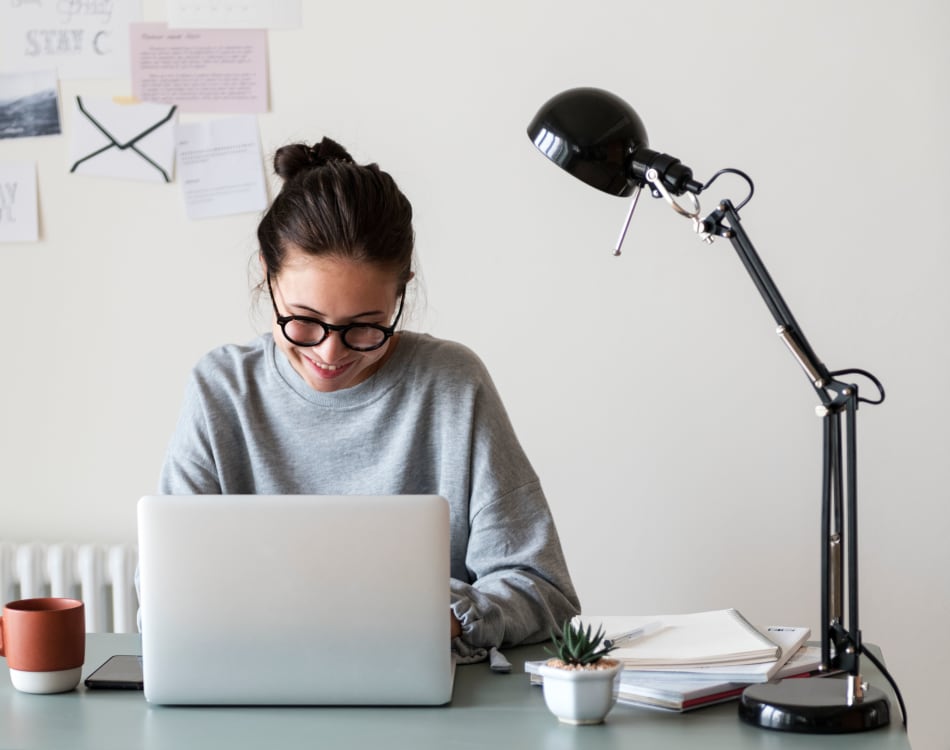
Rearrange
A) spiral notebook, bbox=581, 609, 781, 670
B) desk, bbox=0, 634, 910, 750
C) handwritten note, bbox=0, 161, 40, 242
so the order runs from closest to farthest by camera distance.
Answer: desk, bbox=0, 634, 910, 750, spiral notebook, bbox=581, 609, 781, 670, handwritten note, bbox=0, 161, 40, 242

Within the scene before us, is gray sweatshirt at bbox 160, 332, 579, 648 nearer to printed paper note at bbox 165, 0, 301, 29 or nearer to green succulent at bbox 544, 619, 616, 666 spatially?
green succulent at bbox 544, 619, 616, 666

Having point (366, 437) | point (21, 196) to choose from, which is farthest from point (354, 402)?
point (21, 196)

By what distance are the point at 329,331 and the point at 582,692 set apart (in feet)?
1.93

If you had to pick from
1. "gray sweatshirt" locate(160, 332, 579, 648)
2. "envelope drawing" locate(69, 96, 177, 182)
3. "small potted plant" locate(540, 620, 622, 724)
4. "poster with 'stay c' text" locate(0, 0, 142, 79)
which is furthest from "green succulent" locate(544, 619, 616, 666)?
"poster with 'stay c' text" locate(0, 0, 142, 79)

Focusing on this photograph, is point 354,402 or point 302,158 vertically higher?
point 302,158

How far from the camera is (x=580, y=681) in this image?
982mm

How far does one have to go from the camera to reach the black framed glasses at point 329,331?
1.40m

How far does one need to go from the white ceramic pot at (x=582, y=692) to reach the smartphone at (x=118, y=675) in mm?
421

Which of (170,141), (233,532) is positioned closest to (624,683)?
(233,532)

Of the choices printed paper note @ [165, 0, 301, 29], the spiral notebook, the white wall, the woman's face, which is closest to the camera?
the spiral notebook

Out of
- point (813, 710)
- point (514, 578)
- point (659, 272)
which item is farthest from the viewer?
point (659, 272)

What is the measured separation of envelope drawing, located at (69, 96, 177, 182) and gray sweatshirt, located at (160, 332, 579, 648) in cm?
83

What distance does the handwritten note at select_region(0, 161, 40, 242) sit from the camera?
7.57ft

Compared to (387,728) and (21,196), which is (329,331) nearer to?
(387,728)
